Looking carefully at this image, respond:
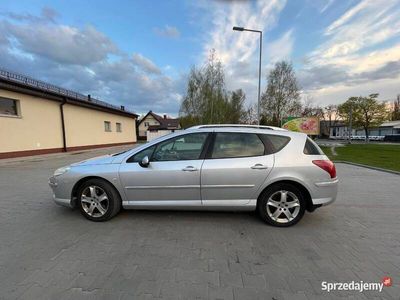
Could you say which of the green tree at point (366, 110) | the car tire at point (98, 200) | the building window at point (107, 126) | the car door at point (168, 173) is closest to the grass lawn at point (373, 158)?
the car door at point (168, 173)

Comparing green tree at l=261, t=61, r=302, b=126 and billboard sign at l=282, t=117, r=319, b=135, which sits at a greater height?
green tree at l=261, t=61, r=302, b=126

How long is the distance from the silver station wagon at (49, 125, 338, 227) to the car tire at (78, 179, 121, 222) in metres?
0.02

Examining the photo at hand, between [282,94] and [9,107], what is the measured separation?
82.6 feet

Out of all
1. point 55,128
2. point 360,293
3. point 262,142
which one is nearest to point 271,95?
point 55,128

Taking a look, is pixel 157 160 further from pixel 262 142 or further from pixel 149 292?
pixel 149 292

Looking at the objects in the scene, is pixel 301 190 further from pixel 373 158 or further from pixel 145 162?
pixel 373 158

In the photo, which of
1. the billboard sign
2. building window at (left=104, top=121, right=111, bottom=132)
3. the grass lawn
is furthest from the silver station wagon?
building window at (left=104, top=121, right=111, bottom=132)

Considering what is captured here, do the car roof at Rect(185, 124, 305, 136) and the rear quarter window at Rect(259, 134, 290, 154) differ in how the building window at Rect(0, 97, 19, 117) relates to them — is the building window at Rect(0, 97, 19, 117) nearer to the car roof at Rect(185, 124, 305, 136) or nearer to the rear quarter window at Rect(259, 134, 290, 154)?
the car roof at Rect(185, 124, 305, 136)

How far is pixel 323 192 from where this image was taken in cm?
393

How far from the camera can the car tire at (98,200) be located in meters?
4.14

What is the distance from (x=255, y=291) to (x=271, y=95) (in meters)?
28.5

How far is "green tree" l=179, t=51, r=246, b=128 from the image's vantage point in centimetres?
2916

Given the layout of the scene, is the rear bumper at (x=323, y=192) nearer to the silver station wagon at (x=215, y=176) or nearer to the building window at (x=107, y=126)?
the silver station wagon at (x=215, y=176)

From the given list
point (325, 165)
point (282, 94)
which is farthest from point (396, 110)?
point (325, 165)
